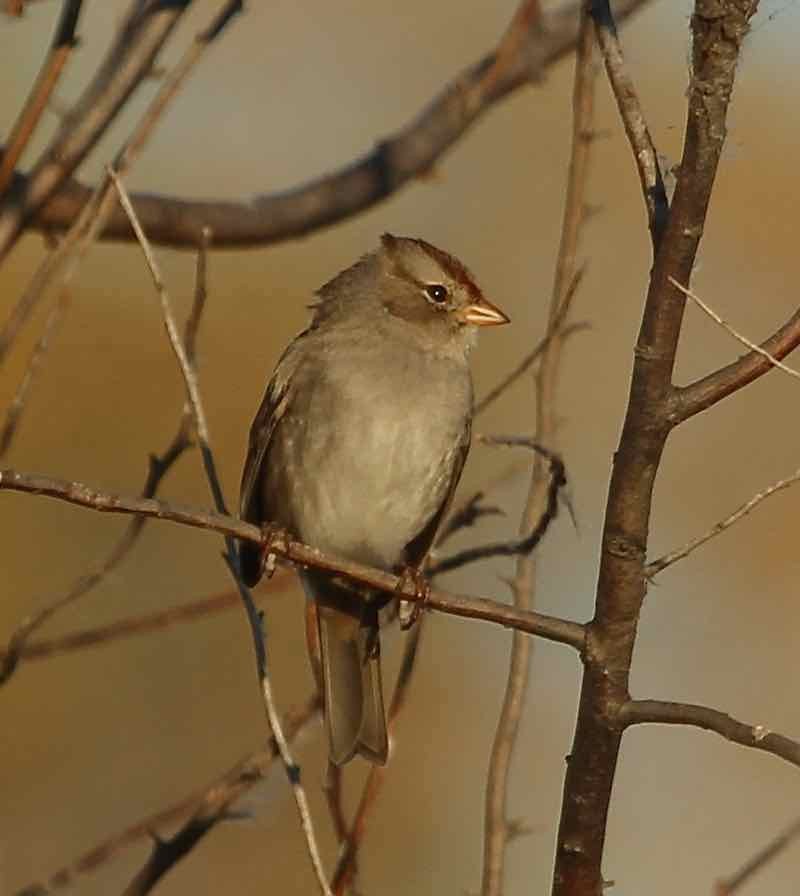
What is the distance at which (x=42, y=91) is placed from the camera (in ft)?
11.8

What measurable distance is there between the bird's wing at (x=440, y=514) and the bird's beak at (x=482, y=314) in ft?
0.93

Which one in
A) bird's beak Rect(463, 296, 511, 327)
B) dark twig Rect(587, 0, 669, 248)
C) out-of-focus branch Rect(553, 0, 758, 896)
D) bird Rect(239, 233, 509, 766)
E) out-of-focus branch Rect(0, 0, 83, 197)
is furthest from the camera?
bird's beak Rect(463, 296, 511, 327)

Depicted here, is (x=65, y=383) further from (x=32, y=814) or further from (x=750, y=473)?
(x=750, y=473)

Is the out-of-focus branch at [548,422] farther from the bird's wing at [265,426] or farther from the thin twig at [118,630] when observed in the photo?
the bird's wing at [265,426]

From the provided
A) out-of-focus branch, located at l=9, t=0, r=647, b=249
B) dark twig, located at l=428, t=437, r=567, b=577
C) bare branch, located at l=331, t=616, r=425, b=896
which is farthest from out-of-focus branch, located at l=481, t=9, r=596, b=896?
out-of-focus branch, located at l=9, t=0, r=647, b=249

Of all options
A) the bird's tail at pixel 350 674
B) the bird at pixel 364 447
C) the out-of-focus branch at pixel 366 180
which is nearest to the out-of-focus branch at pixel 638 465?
the bird's tail at pixel 350 674

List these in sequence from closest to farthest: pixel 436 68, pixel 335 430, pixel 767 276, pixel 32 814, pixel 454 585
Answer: pixel 335 430 < pixel 454 585 < pixel 32 814 < pixel 767 276 < pixel 436 68

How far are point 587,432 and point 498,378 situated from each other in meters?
0.48

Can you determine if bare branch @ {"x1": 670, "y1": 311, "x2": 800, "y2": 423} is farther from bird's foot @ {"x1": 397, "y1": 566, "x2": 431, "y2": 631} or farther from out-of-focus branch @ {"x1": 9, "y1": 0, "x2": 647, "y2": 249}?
out-of-focus branch @ {"x1": 9, "y1": 0, "x2": 647, "y2": 249}

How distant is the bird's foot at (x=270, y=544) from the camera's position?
3.66 meters

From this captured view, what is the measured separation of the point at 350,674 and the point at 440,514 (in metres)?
0.40

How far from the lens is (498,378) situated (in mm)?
8812

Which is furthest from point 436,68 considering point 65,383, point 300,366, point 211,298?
point 300,366

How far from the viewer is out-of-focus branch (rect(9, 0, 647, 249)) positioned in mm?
4504
